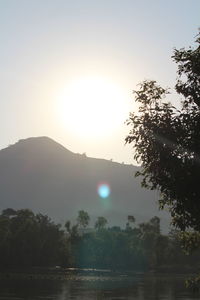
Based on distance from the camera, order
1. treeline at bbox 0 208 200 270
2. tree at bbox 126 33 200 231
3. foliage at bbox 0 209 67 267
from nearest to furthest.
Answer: tree at bbox 126 33 200 231
foliage at bbox 0 209 67 267
treeline at bbox 0 208 200 270

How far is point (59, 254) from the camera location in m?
154

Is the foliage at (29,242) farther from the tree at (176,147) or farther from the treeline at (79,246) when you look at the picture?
the tree at (176,147)

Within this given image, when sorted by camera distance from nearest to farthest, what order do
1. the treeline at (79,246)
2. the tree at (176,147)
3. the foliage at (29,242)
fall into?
1. the tree at (176,147)
2. the foliage at (29,242)
3. the treeline at (79,246)

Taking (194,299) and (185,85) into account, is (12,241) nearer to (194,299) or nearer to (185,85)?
(194,299)

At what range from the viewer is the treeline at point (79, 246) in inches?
5733

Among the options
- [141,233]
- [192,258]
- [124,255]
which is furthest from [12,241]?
[192,258]

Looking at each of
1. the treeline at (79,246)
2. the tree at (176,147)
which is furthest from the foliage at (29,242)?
the tree at (176,147)

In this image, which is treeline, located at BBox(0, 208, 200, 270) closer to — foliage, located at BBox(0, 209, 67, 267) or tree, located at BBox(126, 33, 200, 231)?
foliage, located at BBox(0, 209, 67, 267)

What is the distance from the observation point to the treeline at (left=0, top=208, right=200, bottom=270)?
145625 millimetres

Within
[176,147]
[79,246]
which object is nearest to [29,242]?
[79,246]

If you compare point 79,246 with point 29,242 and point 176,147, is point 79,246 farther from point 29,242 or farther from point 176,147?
point 176,147

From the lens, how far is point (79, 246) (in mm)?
168875

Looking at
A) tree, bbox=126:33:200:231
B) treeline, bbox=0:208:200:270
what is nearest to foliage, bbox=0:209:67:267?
treeline, bbox=0:208:200:270

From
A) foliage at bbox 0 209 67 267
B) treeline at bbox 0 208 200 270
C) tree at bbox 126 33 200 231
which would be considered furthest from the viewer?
treeline at bbox 0 208 200 270
